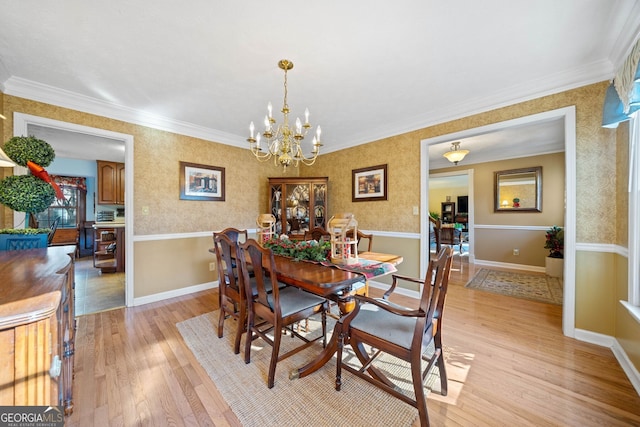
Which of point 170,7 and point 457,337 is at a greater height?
point 170,7

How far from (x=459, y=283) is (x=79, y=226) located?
8477mm

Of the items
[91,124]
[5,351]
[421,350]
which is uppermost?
[91,124]

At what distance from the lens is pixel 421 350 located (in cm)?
123

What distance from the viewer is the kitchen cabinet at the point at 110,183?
494 centimetres

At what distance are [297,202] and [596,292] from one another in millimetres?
3629

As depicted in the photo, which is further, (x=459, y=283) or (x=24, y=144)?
(x=459, y=283)

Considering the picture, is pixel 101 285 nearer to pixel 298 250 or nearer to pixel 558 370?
pixel 298 250

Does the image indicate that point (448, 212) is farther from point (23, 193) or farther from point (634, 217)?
point (23, 193)

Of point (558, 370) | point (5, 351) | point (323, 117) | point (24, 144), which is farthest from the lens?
point (323, 117)

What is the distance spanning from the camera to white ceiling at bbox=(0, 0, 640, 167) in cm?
150

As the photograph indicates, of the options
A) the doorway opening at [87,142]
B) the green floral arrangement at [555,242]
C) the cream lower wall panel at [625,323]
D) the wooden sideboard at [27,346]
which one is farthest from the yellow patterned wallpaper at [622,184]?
the doorway opening at [87,142]

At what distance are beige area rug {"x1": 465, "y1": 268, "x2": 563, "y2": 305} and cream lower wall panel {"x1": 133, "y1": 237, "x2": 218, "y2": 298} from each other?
414 cm

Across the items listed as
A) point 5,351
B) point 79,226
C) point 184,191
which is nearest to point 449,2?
point 5,351

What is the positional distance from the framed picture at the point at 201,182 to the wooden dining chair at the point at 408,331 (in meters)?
2.94
